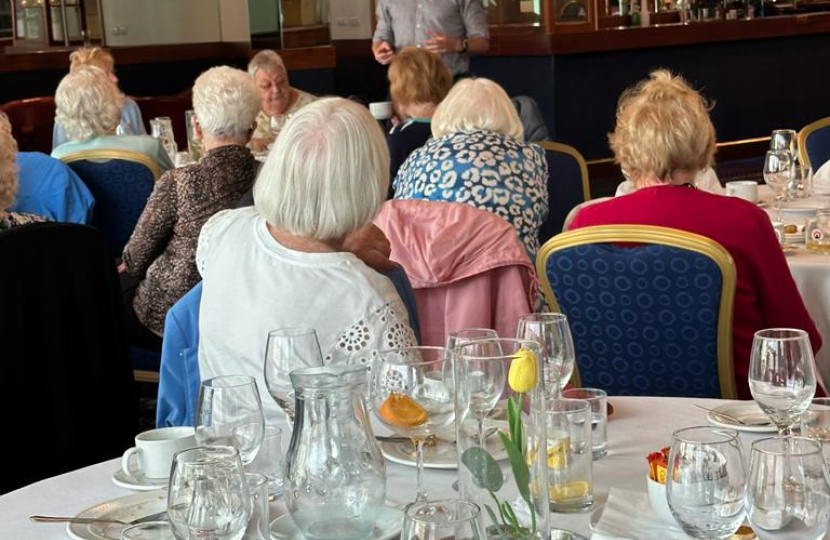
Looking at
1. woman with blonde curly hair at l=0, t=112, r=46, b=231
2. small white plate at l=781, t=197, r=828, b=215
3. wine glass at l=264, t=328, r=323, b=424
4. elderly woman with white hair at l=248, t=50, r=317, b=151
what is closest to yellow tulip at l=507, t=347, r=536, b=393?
wine glass at l=264, t=328, r=323, b=424

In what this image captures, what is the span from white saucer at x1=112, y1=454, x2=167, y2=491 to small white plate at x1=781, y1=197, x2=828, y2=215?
8.45 feet

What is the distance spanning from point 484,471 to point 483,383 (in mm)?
100

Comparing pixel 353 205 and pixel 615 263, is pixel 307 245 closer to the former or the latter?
pixel 353 205

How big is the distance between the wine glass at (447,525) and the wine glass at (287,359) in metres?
0.71

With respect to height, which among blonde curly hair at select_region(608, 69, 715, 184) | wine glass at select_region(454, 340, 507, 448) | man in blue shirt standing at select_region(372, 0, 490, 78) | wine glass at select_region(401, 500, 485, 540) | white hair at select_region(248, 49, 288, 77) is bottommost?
wine glass at select_region(401, 500, 485, 540)

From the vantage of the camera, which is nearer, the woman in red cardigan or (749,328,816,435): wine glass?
(749,328,816,435): wine glass

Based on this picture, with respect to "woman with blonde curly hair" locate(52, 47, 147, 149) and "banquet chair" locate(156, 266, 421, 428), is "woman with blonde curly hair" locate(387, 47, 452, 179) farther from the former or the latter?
"banquet chair" locate(156, 266, 421, 428)

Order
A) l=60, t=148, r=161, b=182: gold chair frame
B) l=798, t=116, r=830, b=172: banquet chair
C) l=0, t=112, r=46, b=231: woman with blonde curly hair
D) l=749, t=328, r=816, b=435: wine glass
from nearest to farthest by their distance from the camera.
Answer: l=749, t=328, r=816, b=435: wine glass
l=0, t=112, r=46, b=231: woman with blonde curly hair
l=60, t=148, r=161, b=182: gold chair frame
l=798, t=116, r=830, b=172: banquet chair

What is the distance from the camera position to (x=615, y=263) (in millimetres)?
2834

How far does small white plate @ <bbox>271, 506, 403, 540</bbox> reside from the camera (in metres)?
1.49

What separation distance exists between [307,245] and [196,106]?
233 centimetres

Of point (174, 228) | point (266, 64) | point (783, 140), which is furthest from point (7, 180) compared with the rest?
point (266, 64)

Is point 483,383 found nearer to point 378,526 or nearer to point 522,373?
point 522,373

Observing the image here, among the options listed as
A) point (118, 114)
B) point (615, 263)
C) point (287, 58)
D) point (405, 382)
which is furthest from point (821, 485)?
point (287, 58)
